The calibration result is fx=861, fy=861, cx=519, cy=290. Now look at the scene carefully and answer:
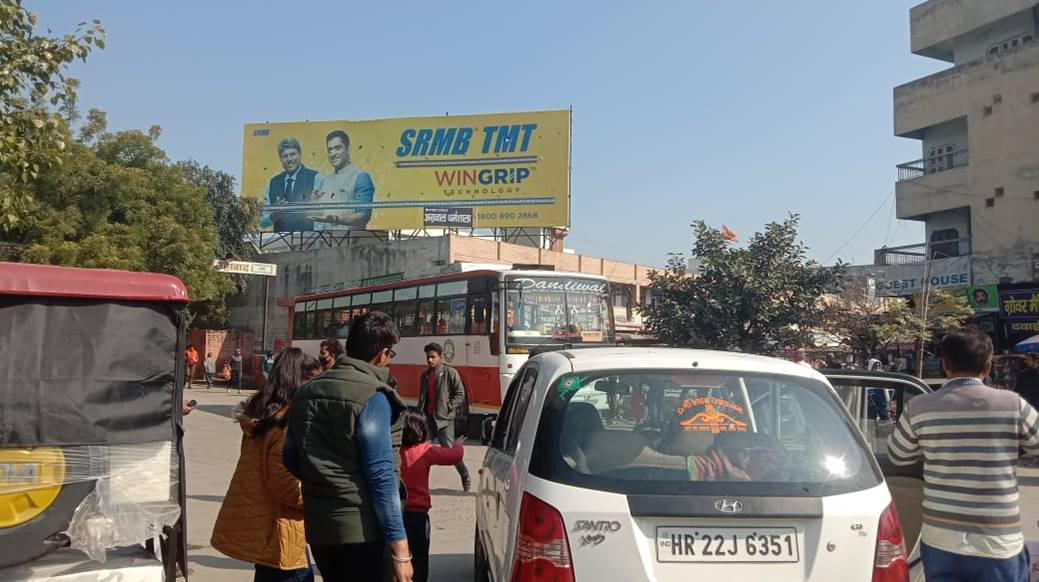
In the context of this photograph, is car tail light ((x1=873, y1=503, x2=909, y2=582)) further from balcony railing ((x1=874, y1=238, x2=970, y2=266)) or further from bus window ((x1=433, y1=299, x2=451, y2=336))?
balcony railing ((x1=874, y1=238, x2=970, y2=266))

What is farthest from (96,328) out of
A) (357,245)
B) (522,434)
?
(357,245)

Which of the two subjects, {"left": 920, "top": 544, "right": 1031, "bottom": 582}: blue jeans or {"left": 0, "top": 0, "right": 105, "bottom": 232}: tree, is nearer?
{"left": 920, "top": 544, "right": 1031, "bottom": 582}: blue jeans

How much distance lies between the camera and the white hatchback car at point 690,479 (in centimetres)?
316

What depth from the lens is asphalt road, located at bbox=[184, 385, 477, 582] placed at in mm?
6434

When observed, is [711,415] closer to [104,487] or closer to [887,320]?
[104,487]

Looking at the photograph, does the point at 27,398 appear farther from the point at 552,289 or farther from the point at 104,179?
the point at 104,179

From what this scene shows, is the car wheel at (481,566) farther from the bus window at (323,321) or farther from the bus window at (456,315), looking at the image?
the bus window at (323,321)

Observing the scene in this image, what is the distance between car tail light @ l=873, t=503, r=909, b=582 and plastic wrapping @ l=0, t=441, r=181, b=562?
332 centimetres

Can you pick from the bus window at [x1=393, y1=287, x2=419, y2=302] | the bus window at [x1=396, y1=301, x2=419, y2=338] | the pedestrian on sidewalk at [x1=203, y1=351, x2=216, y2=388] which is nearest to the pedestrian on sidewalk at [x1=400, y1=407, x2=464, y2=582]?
the bus window at [x1=396, y1=301, x2=419, y2=338]

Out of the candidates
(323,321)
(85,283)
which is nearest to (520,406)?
(85,283)

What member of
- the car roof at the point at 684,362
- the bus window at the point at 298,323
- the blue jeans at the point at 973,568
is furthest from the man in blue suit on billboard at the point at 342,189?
the blue jeans at the point at 973,568

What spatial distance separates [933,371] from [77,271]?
2746 cm

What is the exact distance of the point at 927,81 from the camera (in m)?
30.7

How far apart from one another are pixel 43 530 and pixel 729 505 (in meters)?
3.16
